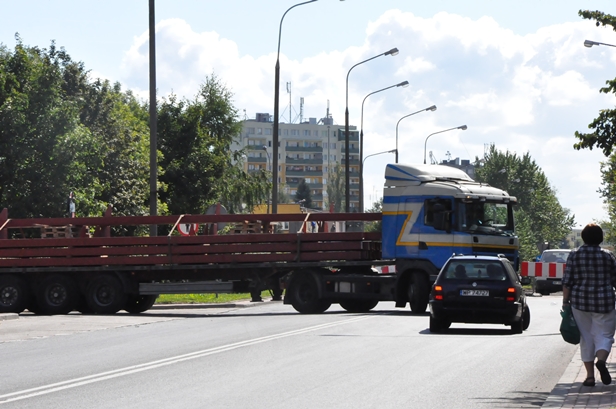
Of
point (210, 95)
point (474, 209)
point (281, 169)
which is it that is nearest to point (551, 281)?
point (474, 209)

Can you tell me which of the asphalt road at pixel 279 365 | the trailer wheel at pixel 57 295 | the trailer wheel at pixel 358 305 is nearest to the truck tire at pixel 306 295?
the trailer wheel at pixel 358 305

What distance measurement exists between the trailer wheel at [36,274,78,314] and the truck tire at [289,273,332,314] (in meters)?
5.39

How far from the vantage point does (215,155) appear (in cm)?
6619

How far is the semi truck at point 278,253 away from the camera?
2470 centimetres

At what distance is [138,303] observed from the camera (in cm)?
2859

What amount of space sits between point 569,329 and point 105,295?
56.8ft

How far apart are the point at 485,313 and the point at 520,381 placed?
7330mm

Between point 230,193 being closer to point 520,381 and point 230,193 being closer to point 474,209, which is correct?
point 474,209

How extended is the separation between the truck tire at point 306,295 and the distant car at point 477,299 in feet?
22.2

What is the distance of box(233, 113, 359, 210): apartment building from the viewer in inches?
7461

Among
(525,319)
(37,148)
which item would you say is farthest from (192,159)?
(525,319)

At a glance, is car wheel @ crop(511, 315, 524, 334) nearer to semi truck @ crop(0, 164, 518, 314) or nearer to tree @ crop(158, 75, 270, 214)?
semi truck @ crop(0, 164, 518, 314)

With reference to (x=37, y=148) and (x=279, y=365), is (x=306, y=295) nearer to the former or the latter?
(x=279, y=365)

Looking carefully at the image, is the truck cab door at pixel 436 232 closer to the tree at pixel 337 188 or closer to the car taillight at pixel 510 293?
the car taillight at pixel 510 293
